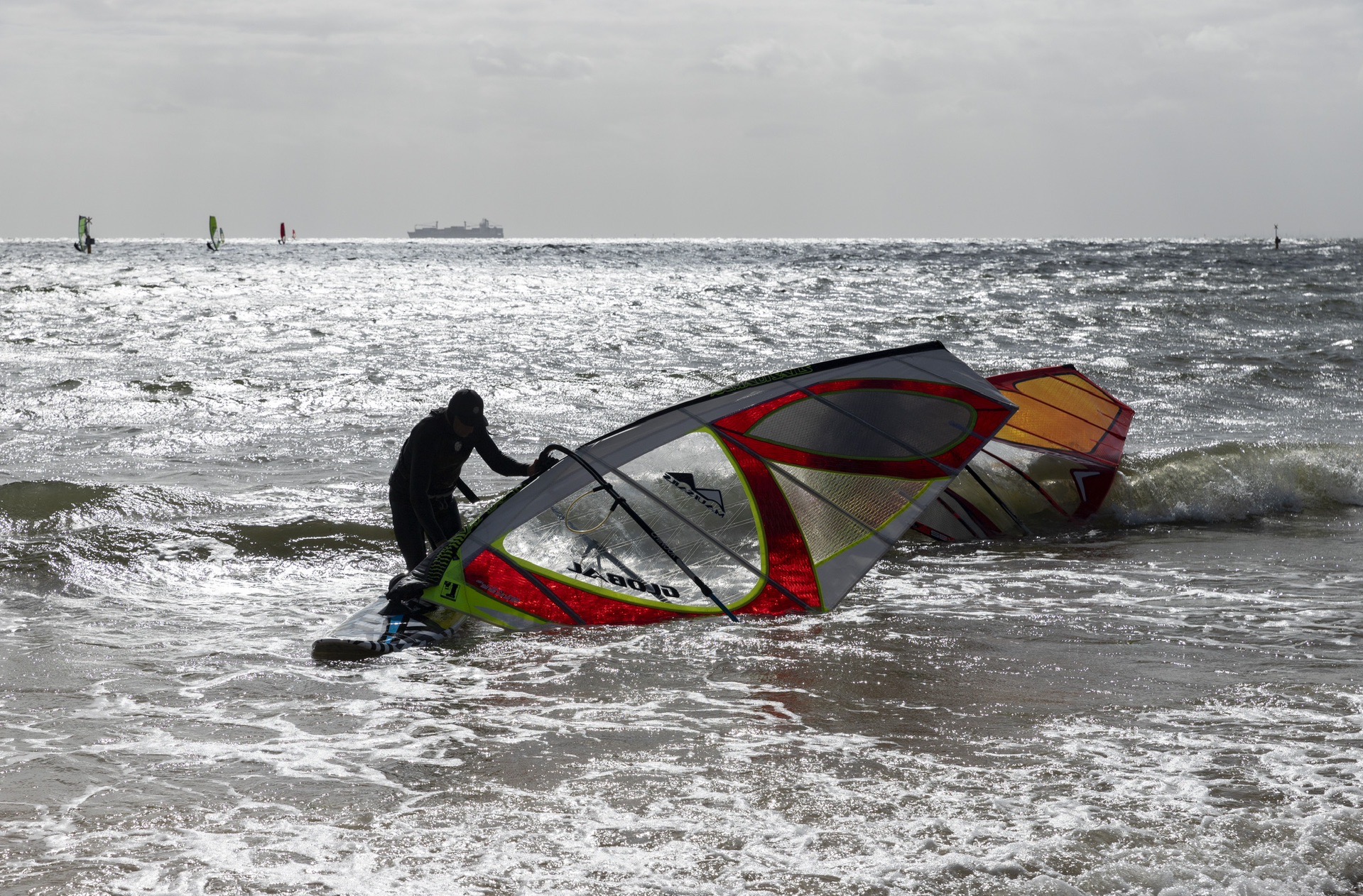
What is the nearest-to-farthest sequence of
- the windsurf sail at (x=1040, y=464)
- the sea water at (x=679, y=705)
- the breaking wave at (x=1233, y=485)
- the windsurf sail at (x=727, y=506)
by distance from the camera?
the sea water at (x=679, y=705)
the windsurf sail at (x=727, y=506)
the windsurf sail at (x=1040, y=464)
the breaking wave at (x=1233, y=485)

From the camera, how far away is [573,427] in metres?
13.5

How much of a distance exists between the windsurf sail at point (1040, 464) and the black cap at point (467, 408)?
4.13m

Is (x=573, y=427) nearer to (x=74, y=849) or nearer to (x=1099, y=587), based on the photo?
(x=1099, y=587)

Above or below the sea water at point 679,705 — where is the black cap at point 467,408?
above

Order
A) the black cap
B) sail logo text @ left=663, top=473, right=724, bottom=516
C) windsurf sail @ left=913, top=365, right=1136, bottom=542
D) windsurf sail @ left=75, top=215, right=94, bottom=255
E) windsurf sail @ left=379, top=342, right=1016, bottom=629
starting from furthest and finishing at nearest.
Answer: windsurf sail @ left=75, top=215, right=94, bottom=255, windsurf sail @ left=913, top=365, right=1136, bottom=542, sail logo text @ left=663, top=473, right=724, bottom=516, windsurf sail @ left=379, top=342, right=1016, bottom=629, the black cap

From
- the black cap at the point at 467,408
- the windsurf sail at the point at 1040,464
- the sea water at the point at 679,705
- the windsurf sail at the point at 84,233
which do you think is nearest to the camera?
the sea water at the point at 679,705

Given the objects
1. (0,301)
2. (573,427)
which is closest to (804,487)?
(573,427)

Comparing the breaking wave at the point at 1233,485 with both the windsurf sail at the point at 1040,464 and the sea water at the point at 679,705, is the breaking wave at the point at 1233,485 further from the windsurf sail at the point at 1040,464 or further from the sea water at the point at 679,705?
the windsurf sail at the point at 1040,464

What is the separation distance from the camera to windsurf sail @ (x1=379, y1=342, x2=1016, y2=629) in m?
6.01

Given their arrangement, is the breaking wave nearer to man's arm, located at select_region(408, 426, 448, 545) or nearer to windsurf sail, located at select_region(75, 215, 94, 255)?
man's arm, located at select_region(408, 426, 448, 545)

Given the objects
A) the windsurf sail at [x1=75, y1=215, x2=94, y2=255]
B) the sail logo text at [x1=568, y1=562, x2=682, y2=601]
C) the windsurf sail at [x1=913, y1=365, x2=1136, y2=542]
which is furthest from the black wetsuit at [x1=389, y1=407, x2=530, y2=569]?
the windsurf sail at [x1=75, y1=215, x2=94, y2=255]

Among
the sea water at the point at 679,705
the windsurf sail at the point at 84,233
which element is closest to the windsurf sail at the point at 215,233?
the windsurf sail at the point at 84,233

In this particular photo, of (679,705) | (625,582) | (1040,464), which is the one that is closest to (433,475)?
(625,582)

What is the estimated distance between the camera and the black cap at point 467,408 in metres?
5.89
